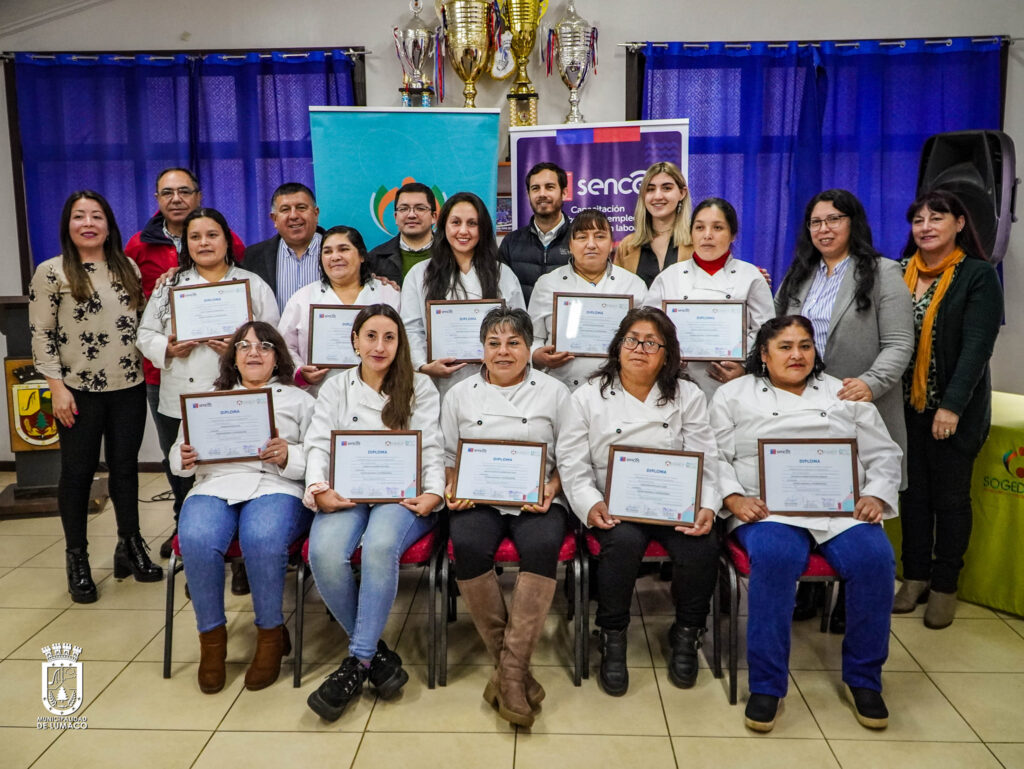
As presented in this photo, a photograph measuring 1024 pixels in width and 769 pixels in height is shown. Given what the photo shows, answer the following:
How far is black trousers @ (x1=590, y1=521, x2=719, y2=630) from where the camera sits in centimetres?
252

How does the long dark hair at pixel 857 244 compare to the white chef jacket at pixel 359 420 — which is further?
the long dark hair at pixel 857 244

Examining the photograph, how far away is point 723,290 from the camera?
9.93 feet

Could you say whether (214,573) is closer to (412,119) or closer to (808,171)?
(412,119)

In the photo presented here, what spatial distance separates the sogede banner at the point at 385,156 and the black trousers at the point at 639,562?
2530mm

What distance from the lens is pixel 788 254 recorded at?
498cm

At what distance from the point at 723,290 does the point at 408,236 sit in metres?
1.39

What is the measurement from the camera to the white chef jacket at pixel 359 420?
2.66 metres

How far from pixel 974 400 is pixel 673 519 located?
55.8 inches

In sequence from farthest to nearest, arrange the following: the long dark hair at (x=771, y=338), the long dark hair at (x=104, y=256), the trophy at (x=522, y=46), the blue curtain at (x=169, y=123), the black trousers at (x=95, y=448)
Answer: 1. the blue curtain at (x=169, y=123)
2. the trophy at (x=522, y=46)
3. the black trousers at (x=95, y=448)
4. the long dark hair at (x=104, y=256)
5. the long dark hair at (x=771, y=338)

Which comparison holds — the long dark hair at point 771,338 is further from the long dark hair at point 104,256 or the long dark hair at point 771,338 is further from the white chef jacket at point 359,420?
the long dark hair at point 104,256

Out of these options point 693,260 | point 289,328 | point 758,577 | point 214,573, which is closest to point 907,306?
point 693,260

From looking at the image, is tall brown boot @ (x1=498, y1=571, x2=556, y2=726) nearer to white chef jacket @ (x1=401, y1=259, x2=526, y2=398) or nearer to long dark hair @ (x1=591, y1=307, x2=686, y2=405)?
long dark hair @ (x1=591, y1=307, x2=686, y2=405)

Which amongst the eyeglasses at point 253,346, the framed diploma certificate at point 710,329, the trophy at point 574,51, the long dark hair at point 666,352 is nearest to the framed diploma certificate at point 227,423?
the eyeglasses at point 253,346

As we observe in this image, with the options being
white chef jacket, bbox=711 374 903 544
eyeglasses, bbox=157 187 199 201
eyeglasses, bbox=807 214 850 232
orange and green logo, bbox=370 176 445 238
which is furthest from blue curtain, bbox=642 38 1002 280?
eyeglasses, bbox=157 187 199 201
